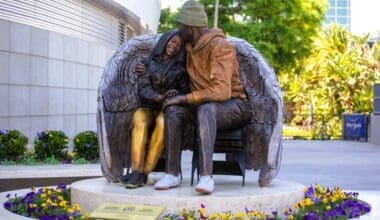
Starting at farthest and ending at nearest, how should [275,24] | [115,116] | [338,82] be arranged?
[338,82], [275,24], [115,116]

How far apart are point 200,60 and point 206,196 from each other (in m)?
1.43

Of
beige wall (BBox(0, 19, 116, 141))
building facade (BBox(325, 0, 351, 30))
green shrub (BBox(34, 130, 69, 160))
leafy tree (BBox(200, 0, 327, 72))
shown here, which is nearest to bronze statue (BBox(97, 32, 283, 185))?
green shrub (BBox(34, 130, 69, 160))

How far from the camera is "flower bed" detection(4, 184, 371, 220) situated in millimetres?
5855

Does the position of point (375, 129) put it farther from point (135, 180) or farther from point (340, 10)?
point (340, 10)

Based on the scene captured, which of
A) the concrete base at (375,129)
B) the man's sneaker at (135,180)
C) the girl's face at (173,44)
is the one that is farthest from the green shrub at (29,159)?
the concrete base at (375,129)

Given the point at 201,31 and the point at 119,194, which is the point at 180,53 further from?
the point at 119,194

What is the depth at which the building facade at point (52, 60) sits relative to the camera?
14.5 metres

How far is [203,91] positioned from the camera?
6578 mm

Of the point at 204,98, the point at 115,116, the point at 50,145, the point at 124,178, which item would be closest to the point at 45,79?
the point at 50,145

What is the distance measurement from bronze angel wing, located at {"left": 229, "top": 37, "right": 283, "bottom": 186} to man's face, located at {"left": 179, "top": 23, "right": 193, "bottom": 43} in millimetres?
736

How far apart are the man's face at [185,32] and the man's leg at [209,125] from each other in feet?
2.36

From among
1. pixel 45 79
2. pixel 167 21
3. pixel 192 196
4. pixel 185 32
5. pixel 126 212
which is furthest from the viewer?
pixel 167 21

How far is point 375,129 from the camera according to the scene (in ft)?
83.0

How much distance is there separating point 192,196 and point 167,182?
503 mm
